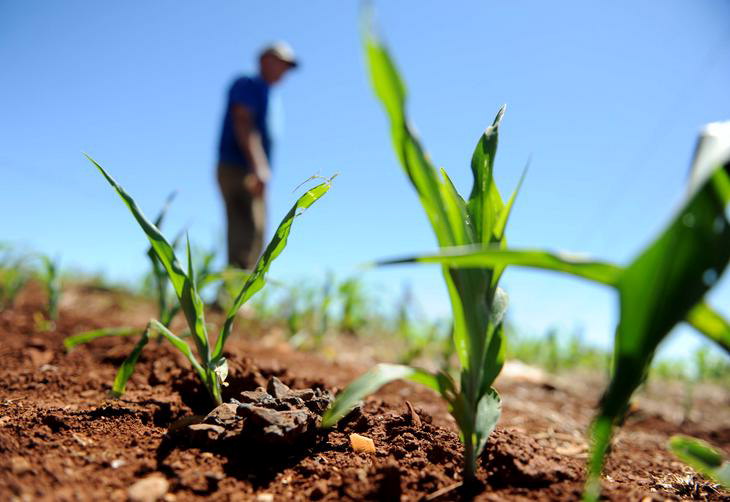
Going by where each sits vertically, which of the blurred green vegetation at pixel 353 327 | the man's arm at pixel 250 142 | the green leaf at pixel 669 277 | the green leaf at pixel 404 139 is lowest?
the blurred green vegetation at pixel 353 327

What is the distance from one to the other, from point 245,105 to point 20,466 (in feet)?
12.6

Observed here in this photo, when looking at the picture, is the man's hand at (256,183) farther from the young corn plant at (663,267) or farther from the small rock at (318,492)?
the young corn plant at (663,267)

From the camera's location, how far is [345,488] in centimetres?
76

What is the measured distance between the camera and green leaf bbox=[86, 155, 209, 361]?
3.14 ft

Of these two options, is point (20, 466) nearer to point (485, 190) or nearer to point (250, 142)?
point (485, 190)

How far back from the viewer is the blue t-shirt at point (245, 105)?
410 cm

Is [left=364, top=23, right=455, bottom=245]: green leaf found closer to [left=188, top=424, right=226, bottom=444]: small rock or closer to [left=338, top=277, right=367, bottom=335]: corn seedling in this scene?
[left=188, top=424, right=226, bottom=444]: small rock

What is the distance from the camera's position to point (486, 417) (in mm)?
759

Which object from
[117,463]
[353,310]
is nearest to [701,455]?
[117,463]

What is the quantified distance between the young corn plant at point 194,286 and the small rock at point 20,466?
0.29 m

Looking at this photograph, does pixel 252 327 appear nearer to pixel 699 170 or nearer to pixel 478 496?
pixel 478 496

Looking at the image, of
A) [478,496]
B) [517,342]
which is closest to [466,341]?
[478,496]

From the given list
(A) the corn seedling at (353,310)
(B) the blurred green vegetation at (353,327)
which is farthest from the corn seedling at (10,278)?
(A) the corn seedling at (353,310)

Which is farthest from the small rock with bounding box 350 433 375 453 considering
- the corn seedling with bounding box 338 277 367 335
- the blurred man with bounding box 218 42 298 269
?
the blurred man with bounding box 218 42 298 269
